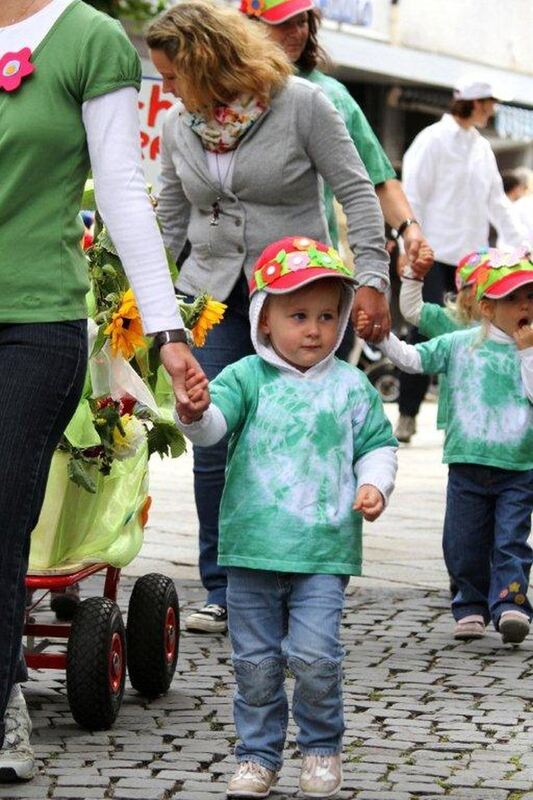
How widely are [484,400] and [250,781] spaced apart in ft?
8.13

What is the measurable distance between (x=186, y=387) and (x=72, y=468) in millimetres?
1191

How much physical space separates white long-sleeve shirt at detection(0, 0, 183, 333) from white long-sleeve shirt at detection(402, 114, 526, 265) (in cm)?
734

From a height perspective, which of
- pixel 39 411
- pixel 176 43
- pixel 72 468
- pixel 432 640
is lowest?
pixel 432 640

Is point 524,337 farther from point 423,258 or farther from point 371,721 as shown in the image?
point 371,721

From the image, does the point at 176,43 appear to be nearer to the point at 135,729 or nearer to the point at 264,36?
the point at 264,36

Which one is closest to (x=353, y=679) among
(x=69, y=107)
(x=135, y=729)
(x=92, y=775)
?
(x=135, y=729)

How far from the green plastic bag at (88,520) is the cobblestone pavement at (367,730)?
1.32 feet

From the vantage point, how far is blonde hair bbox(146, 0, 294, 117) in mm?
6145

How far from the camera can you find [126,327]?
501cm

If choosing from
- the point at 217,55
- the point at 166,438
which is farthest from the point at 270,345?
the point at 217,55

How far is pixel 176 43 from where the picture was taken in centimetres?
620

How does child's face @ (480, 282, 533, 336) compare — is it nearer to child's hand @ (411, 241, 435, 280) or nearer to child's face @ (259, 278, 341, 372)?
child's hand @ (411, 241, 435, 280)

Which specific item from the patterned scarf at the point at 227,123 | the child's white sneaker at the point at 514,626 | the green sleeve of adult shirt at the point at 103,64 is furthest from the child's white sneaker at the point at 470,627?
the green sleeve of adult shirt at the point at 103,64

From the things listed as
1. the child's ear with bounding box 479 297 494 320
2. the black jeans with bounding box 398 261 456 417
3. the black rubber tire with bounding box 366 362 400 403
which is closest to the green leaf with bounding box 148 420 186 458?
the child's ear with bounding box 479 297 494 320
